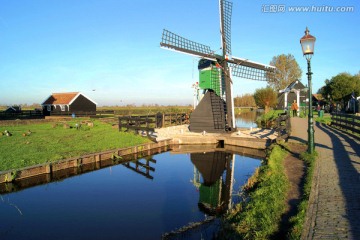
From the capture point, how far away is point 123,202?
8547 millimetres

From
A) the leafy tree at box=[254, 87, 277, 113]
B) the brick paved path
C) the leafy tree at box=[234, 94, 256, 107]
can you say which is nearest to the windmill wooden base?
the brick paved path

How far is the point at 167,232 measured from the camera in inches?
254

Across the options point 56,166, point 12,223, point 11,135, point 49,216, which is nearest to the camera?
point 12,223

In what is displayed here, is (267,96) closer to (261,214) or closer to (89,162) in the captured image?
(89,162)

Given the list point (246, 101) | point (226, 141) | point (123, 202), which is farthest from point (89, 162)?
point (246, 101)

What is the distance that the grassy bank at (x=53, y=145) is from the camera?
11.6 meters

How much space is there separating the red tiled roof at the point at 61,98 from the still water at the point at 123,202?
31042 millimetres

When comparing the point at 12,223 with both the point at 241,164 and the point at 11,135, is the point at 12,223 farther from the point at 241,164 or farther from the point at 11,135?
the point at 11,135

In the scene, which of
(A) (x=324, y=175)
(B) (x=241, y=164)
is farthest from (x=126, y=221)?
(B) (x=241, y=164)

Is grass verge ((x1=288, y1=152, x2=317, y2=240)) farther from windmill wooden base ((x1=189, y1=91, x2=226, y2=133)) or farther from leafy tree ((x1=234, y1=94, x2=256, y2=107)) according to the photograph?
leafy tree ((x1=234, y1=94, x2=256, y2=107))

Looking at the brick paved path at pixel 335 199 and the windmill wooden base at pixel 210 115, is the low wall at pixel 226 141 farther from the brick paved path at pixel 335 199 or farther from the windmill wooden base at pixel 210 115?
the brick paved path at pixel 335 199

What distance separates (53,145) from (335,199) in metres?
13.1

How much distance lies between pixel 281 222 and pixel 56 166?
370 inches

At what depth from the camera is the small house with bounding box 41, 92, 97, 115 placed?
40406mm
